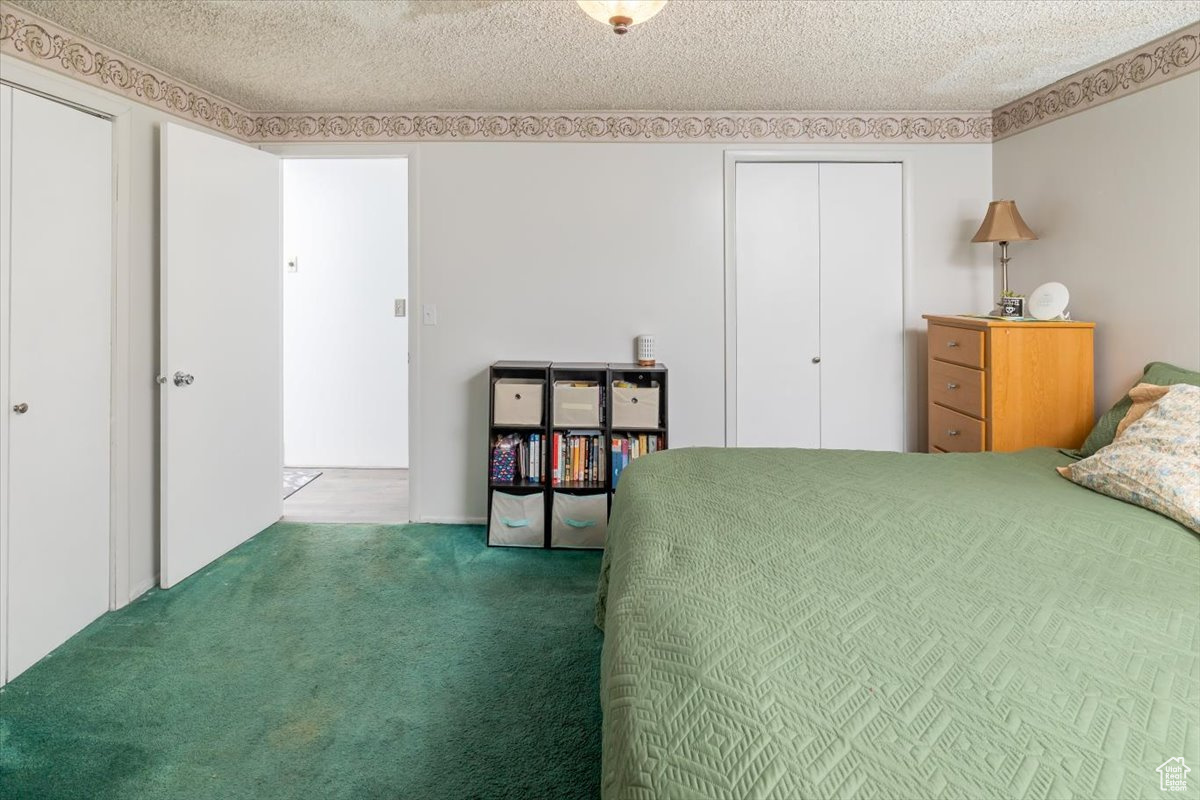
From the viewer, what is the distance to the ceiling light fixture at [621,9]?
1825mm

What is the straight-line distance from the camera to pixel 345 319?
17.6 ft

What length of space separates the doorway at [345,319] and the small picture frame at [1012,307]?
4.15 meters

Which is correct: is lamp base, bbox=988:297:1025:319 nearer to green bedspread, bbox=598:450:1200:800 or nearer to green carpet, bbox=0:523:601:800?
green bedspread, bbox=598:450:1200:800

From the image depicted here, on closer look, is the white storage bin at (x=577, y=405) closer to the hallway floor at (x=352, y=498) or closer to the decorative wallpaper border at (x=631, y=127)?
the hallway floor at (x=352, y=498)

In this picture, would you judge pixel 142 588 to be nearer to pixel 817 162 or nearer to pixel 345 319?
pixel 345 319

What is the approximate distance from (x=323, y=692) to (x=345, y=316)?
12.4 ft

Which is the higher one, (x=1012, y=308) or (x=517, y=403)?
(x=1012, y=308)

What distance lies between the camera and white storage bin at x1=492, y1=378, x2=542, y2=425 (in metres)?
3.63

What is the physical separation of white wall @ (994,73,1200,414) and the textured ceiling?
0.31 m

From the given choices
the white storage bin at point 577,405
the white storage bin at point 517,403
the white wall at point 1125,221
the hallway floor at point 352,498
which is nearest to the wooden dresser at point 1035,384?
the white wall at point 1125,221

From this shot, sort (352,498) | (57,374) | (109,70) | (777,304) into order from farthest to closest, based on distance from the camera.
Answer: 1. (352,498)
2. (777,304)
3. (109,70)
4. (57,374)

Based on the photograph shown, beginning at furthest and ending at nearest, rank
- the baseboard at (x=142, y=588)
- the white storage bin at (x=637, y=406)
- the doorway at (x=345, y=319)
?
1. the doorway at (x=345, y=319)
2. the white storage bin at (x=637, y=406)
3. the baseboard at (x=142, y=588)

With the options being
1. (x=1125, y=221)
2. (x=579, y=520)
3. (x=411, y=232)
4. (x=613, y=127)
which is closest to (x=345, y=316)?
(x=411, y=232)

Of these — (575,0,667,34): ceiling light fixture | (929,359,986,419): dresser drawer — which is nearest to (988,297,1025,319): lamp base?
(929,359,986,419): dresser drawer
